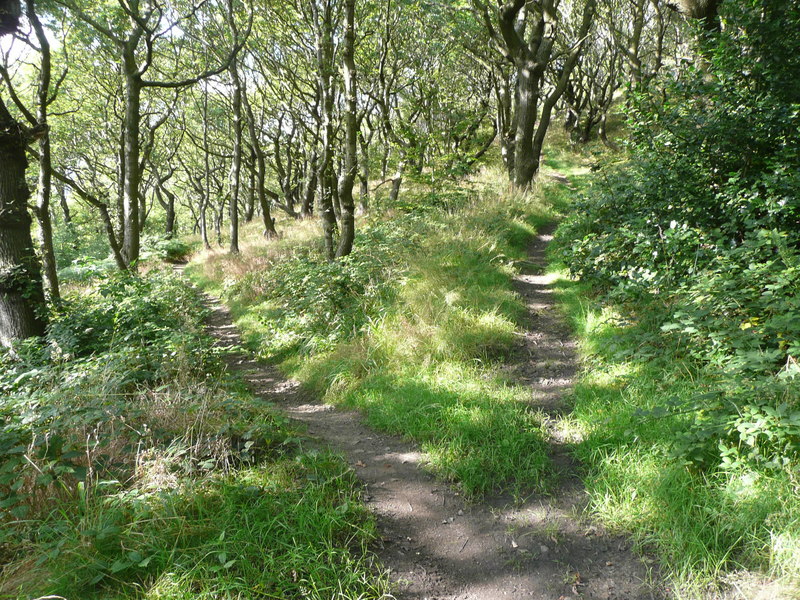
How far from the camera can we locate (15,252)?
559cm

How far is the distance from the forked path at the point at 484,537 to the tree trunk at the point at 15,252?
4561 millimetres

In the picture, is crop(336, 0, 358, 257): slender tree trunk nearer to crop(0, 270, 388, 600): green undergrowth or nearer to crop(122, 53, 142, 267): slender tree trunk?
crop(122, 53, 142, 267): slender tree trunk

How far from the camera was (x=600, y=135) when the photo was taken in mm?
22250

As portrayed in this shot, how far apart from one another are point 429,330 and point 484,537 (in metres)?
2.86

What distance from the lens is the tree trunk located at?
548cm

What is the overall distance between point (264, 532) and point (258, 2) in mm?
13474

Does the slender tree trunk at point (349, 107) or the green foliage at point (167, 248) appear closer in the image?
the slender tree trunk at point (349, 107)

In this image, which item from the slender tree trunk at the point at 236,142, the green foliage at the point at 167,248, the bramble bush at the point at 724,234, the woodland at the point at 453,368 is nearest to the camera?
the woodland at the point at 453,368

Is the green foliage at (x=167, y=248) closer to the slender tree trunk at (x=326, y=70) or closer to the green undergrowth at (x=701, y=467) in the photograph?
the slender tree trunk at (x=326, y=70)

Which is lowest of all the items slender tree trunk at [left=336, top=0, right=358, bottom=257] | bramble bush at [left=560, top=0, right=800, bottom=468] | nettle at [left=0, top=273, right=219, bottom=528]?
nettle at [left=0, top=273, right=219, bottom=528]

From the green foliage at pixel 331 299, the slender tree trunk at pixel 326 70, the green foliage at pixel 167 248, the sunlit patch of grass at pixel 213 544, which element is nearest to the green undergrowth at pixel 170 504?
the sunlit patch of grass at pixel 213 544

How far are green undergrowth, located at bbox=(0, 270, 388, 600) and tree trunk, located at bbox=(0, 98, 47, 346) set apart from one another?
7.73 ft

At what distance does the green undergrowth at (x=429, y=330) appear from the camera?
3721 mm

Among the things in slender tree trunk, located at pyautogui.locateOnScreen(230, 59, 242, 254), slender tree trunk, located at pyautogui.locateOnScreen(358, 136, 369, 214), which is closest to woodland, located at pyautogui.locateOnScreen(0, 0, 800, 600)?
slender tree trunk, located at pyautogui.locateOnScreen(230, 59, 242, 254)
